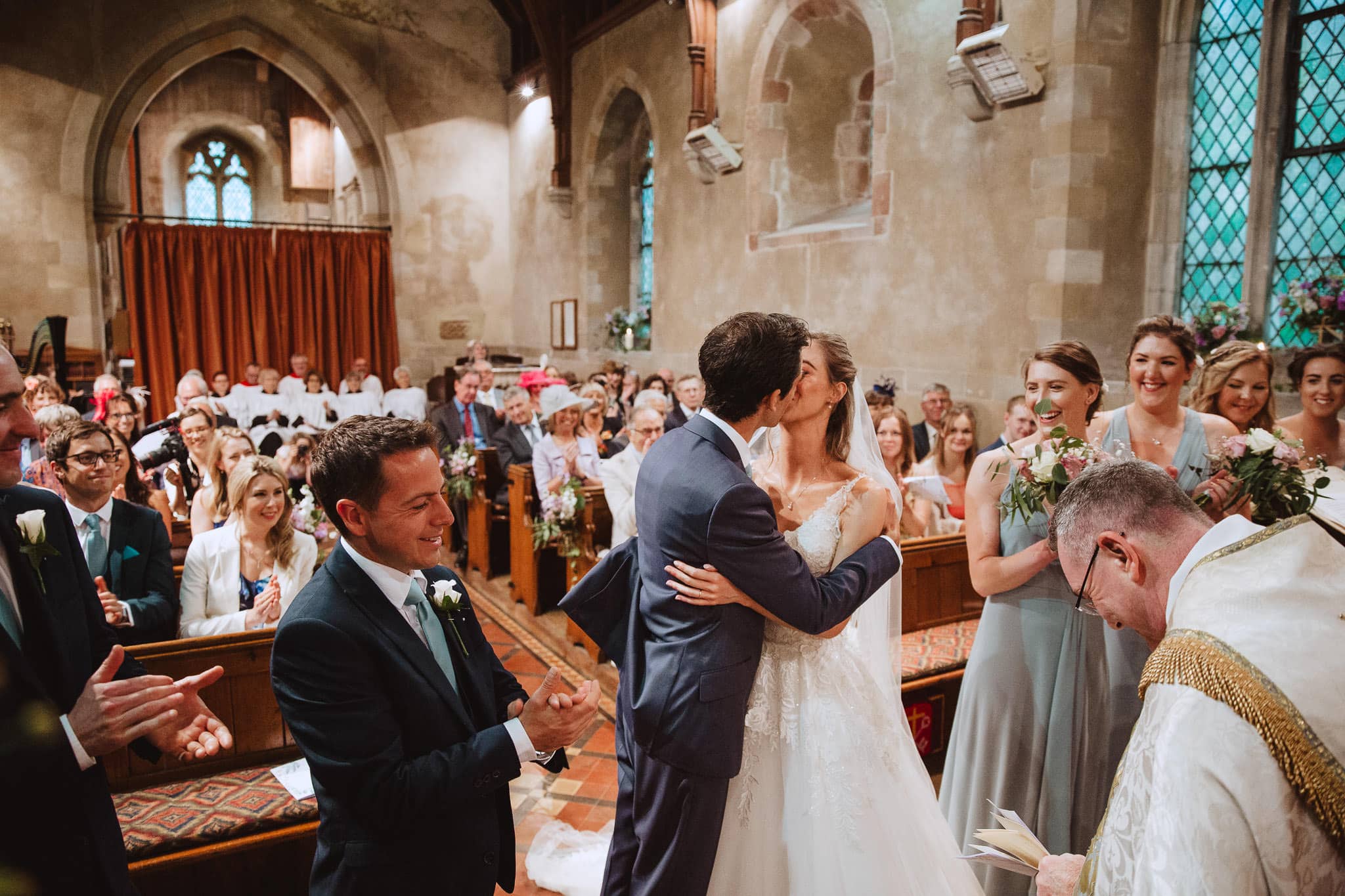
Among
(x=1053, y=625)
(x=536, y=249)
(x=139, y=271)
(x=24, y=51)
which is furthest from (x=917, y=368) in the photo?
(x=24, y=51)

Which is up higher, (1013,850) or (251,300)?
(251,300)

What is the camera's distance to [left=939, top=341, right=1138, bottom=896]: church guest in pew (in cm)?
244

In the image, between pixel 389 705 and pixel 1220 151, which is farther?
pixel 1220 151

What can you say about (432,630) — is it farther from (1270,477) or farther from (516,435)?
(516,435)

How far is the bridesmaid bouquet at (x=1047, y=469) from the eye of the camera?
2260 millimetres

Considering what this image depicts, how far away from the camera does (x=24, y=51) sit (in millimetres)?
11117

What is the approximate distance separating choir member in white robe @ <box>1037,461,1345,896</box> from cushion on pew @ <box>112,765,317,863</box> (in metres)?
2.25

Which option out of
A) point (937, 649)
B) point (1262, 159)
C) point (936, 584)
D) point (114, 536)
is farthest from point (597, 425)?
point (1262, 159)

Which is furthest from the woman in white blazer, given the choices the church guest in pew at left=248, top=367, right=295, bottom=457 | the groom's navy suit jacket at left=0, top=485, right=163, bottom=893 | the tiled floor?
the church guest in pew at left=248, top=367, right=295, bottom=457

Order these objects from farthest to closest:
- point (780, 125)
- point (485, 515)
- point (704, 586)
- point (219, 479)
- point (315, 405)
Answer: point (315, 405)
point (780, 125)
point (485, 515)
point (219, 479)
point (704, 586)

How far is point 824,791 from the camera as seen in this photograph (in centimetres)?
205

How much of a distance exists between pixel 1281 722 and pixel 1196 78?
6647mm

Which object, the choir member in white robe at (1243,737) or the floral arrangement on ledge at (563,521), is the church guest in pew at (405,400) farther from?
the choir member in white robe at (1243,737)

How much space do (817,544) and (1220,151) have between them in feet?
18.5
